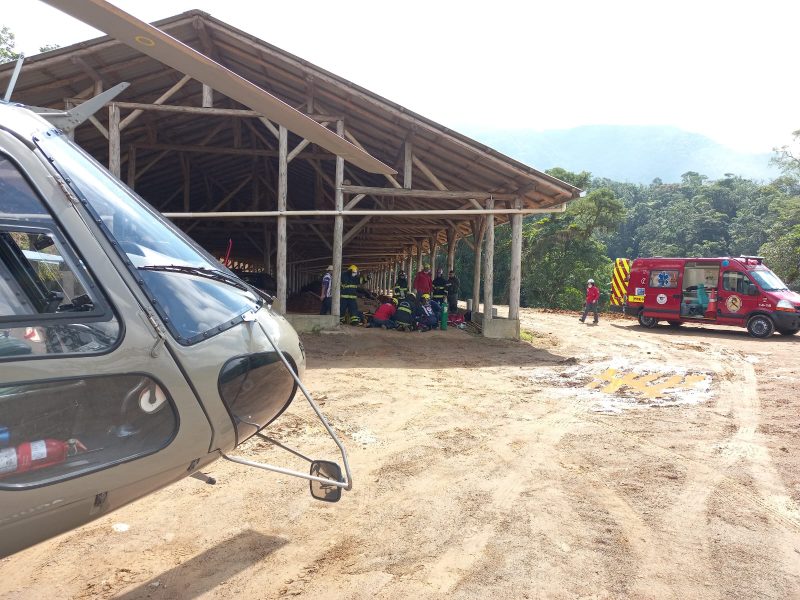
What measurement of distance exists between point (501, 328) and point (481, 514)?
32.1ft

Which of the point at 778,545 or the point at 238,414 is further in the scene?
the point at 778,545

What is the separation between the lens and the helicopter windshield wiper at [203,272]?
242 cm

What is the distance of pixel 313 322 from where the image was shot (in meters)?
13.1

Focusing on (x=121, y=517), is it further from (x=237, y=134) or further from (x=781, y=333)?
(x=781, y=333)

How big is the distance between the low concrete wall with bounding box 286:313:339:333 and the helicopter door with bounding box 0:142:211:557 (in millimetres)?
10841

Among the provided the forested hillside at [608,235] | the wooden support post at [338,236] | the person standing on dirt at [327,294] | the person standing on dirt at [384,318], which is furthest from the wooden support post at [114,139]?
the forested hillside at [608,235]

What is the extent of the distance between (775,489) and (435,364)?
6.25 metres

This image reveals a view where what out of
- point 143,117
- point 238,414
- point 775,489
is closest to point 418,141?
point 143,117

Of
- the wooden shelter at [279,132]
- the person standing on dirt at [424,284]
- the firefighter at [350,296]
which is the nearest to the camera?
the wooden shelter at [279,132]

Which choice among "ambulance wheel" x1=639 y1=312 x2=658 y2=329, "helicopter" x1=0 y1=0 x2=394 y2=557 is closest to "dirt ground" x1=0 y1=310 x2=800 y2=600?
"helicopter" x1=0 y1=0 x2=394 y2=557

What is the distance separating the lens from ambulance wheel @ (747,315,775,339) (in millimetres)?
15406

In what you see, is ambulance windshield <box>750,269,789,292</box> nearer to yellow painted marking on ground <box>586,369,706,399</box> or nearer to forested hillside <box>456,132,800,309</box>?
yellow painted marking on ground <box>586,369,706,399</box>

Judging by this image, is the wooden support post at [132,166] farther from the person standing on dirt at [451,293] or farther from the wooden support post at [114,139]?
the person standing on dirt at [451,293]

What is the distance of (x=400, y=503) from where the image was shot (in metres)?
4.29
